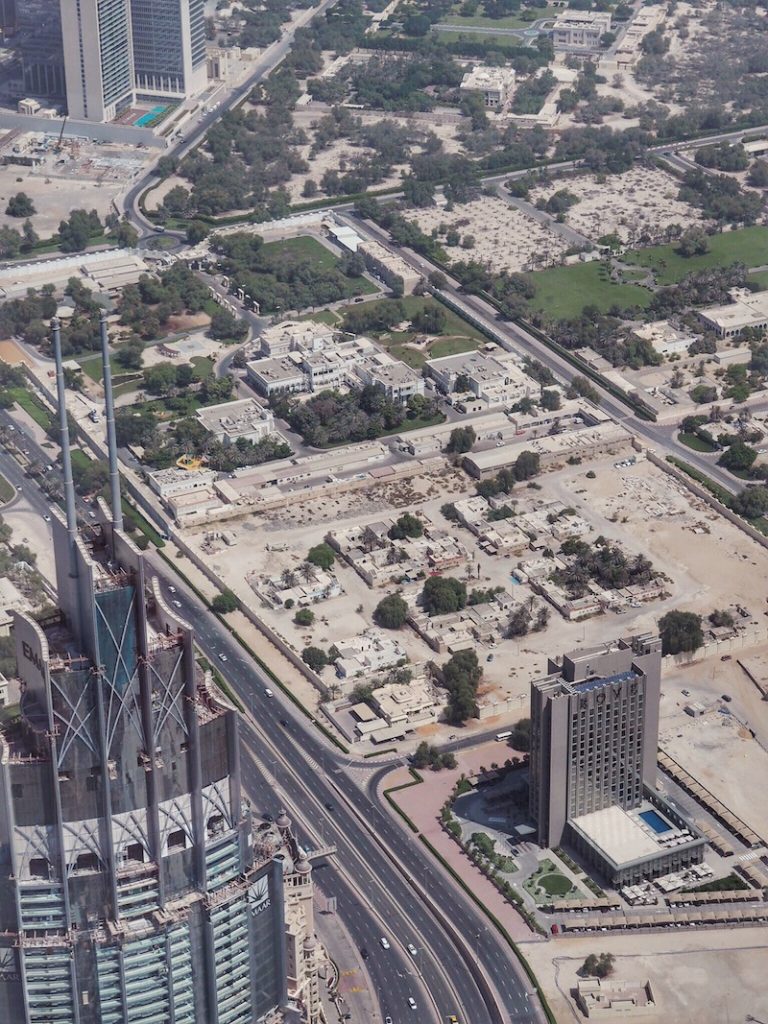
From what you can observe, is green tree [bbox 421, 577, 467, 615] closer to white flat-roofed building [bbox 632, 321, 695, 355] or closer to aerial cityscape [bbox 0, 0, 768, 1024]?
aerial cityscape [bbox 0, 0, 768, 1024]

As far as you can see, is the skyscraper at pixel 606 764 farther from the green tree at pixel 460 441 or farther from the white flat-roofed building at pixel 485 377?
the white flat-roofed building at pixel 485 377

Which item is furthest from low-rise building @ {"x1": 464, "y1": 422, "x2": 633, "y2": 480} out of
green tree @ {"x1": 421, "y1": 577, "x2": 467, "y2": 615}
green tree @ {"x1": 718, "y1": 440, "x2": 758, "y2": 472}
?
green tree @ {"x1": 421, "y1": 577, "x2": 467, "y2": 615}

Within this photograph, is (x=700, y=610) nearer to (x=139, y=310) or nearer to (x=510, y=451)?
(x=510, y=451)

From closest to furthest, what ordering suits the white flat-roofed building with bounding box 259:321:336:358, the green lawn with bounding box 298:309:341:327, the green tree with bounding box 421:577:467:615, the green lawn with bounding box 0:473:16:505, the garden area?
the garden area → the green tree with bounding box 421:577:467:615 → the green lawn with bounding box 0:473:16:505 → the white flat-roofed building with bounding box 259:321:336:358 → the green lawn with bounding box 298:309:341:327

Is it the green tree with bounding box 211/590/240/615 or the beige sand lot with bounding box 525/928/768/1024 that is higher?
the green tree with bounding box 211/590/240/615

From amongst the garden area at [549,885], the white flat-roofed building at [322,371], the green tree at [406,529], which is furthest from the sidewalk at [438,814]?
the white flat-roofed building at [322,371]

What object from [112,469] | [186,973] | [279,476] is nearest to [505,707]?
[279,476]
